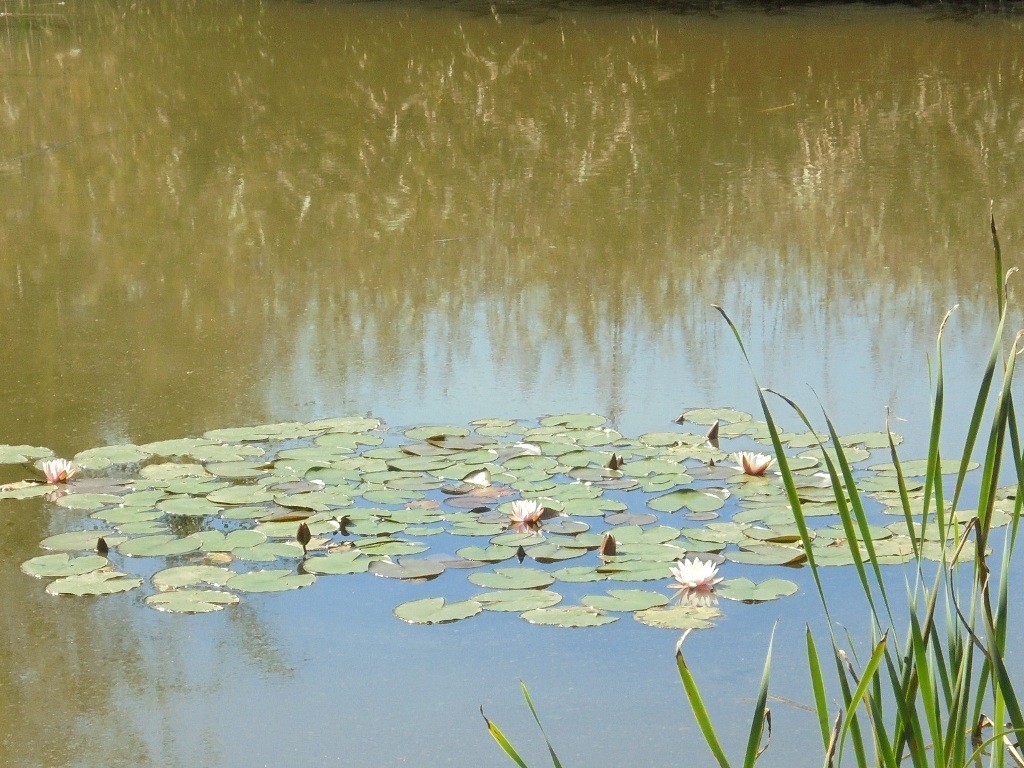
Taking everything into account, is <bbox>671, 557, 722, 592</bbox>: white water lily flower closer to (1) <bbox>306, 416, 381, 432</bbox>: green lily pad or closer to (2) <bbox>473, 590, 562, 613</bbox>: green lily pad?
(2) <bbox>473, 590, 562, 613</bbox>: green lily pad

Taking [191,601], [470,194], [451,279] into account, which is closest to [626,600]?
[191,601]

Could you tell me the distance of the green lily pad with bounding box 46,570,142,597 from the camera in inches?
102

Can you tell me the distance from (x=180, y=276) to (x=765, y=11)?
6195 mm

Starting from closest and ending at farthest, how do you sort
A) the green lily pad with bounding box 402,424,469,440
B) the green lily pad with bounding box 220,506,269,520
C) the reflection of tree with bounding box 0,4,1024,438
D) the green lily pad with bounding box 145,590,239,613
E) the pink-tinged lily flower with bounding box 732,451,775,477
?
the green lily pad with bounding box 145,590,239,613
the green lily pad with bounding box 220,506,269,520
the pink-tinged lily flower with bounding box 732,451,775,477
the green lily pad with bounding box 402,424,469,440
the reflection of tree with bounding box 0,4,1024,438

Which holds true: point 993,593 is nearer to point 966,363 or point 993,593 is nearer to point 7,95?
point 966,363

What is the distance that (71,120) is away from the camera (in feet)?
23.3

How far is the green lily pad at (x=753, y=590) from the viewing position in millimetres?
2512

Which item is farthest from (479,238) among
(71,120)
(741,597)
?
(71,120)

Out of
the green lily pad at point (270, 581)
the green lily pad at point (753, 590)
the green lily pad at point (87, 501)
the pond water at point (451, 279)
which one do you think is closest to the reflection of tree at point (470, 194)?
the pond water at point (451, 279)

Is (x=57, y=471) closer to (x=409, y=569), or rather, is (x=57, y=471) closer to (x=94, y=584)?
(x=94, y=584)

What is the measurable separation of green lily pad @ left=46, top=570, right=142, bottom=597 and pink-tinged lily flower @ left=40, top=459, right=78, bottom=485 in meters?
0.46

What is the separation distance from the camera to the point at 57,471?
3.06 m

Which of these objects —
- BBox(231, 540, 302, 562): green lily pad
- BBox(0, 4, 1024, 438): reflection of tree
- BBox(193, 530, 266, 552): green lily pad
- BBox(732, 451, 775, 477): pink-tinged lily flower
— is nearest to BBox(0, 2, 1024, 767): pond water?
BBox(0, 4, 1024, 438): reflection of tree

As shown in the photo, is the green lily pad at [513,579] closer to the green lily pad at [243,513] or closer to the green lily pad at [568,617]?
the green lily pad at [568,617]
